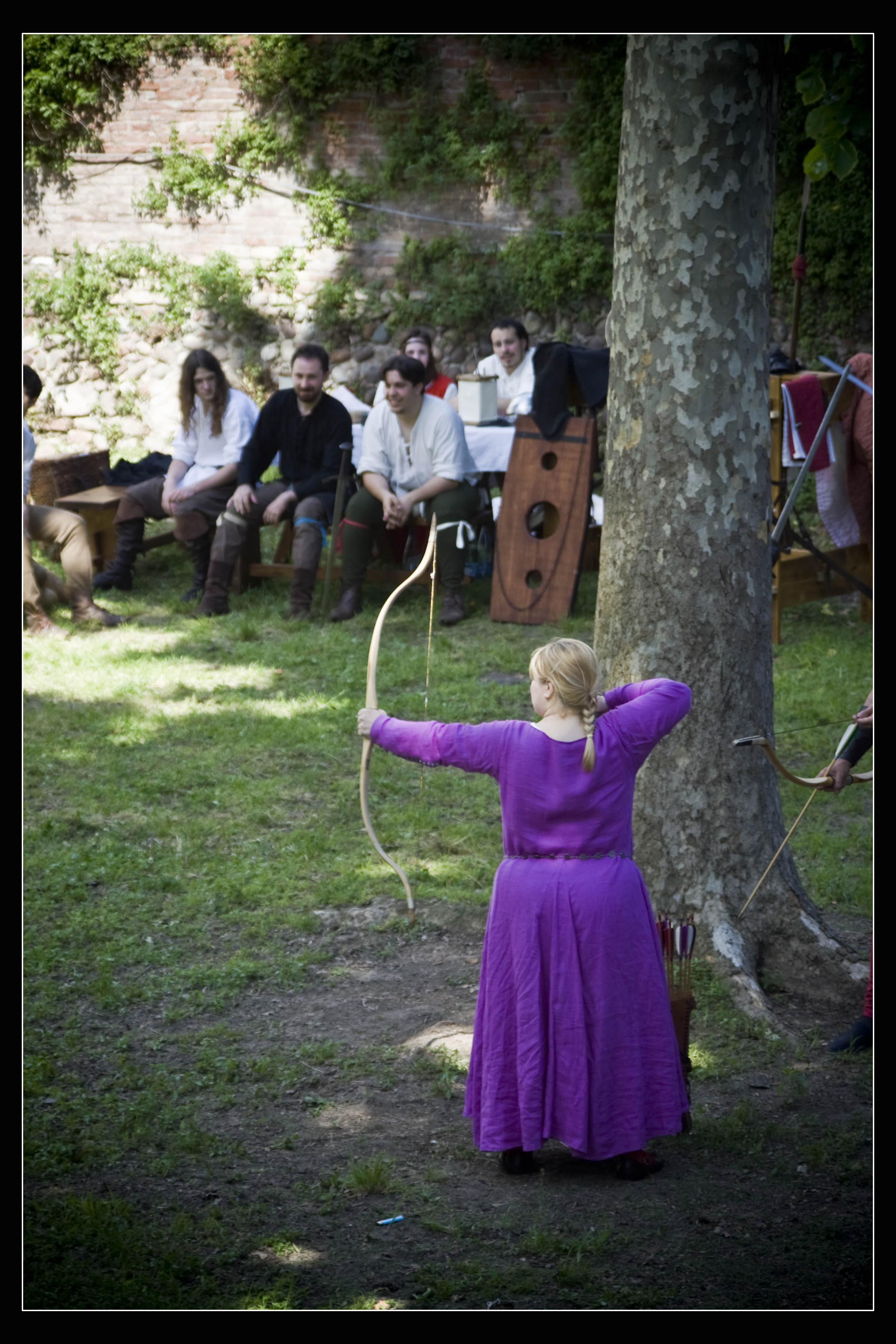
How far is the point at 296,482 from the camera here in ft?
24.4

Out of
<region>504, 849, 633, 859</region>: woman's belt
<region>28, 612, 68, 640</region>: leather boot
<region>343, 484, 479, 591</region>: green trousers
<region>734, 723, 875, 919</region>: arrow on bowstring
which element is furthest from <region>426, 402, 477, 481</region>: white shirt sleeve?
<region>504, 849, 633, 859</region>: woman's belt

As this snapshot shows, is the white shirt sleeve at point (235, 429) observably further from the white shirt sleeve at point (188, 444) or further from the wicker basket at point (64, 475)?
the wicker basket at point (64, 475)

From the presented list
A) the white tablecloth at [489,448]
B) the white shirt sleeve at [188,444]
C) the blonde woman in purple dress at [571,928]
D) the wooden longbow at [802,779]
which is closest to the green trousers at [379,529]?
the white tablecloth at [489,448]

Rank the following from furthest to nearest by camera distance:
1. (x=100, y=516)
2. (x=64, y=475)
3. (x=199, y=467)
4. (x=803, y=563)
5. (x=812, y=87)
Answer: (x=64, y=475), (x=100, y=516), (x=199, y=467), (x=803, y=563), (x=812, y=87)

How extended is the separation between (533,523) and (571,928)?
189 inches

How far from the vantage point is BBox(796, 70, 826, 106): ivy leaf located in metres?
3.51

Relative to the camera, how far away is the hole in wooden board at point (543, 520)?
23.6 ft

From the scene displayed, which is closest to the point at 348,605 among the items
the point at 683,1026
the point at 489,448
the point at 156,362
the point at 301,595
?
the point at 301,595

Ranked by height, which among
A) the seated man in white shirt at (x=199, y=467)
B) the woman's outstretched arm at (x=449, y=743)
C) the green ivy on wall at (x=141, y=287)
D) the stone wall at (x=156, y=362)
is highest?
the green ivy on wall at (x=141, y=287)

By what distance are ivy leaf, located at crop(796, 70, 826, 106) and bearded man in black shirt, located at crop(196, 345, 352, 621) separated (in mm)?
3964

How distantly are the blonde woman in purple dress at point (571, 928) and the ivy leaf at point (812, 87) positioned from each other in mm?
1850

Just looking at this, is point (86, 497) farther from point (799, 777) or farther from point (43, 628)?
point (799, 777)

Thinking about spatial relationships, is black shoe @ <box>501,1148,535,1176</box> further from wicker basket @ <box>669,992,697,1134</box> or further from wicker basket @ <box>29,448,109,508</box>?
wicker basket @ <box>29,448,109,508</box>
